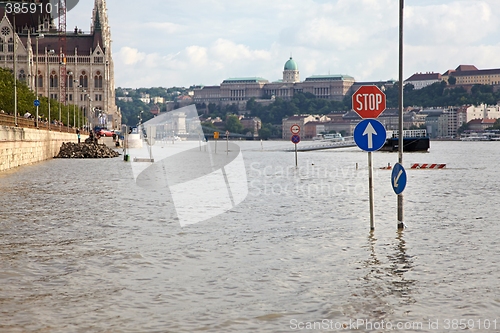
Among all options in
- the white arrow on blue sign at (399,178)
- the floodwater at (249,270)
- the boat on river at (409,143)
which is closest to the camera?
the floodwater at (249,270)

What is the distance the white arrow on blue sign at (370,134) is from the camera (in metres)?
17.2

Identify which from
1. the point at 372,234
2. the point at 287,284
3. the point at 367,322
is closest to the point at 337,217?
the point at 372,234

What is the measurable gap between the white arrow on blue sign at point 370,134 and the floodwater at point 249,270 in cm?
203

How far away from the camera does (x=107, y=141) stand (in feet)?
444

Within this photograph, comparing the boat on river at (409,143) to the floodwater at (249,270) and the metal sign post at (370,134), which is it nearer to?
the floodwater at (249,270)

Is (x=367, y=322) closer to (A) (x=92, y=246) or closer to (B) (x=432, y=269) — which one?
(B) (x=432, y=269)

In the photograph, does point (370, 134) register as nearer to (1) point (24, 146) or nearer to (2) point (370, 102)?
(2) point (370, 102)

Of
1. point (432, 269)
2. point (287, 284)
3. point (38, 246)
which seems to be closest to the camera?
point (287, 284)

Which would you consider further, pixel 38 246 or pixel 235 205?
pixel 235 205

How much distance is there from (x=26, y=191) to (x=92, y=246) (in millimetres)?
16740

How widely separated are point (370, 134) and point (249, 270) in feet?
17.3

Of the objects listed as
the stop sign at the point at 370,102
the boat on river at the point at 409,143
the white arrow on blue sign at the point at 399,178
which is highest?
the stop sign at the point at 370,102

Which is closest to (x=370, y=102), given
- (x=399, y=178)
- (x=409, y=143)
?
(x=399, y=178)

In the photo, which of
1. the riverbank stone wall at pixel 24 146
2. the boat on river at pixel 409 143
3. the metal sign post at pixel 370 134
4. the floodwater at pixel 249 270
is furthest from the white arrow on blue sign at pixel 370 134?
the boat on river at pixel 409 143
